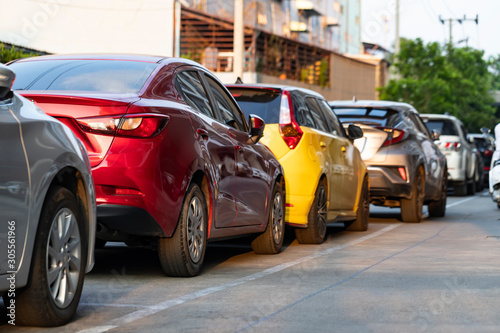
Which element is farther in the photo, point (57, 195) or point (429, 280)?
point (429, 280)

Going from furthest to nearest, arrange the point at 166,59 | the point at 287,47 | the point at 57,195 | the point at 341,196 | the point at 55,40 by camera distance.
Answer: the point at 287,47 → the point at 55,40 → the point at 341,196 → the point at 166,59 → the point at 57,195

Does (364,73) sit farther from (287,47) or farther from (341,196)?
(341,196)

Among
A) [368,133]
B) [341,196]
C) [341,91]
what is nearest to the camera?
[341,196]

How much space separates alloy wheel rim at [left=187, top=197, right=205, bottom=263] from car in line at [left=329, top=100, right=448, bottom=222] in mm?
6725

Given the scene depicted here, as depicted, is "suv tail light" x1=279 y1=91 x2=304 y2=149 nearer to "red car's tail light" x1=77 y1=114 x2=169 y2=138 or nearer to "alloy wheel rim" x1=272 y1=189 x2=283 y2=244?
"alloy wheel rim" x1=272 y1=189 x2=283 y2=244

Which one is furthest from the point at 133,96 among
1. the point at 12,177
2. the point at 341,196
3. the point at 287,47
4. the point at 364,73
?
the point at 364,73

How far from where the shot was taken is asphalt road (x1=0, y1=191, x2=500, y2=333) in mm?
5281

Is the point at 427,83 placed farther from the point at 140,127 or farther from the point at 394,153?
the point at 140,127

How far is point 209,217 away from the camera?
754 cm

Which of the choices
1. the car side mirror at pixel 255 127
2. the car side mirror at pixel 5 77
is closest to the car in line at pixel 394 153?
the car side mirror at pixel 255 127

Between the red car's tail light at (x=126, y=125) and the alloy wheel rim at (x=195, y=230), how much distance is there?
2.52 ft

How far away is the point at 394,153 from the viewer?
1372 centimetres

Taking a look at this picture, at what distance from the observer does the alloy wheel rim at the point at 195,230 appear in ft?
23.3

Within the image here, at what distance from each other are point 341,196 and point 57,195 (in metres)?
6.65
